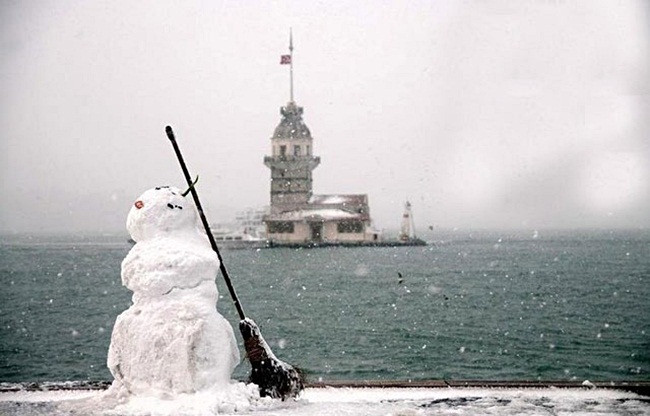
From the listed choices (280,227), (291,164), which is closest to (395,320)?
(291,164)

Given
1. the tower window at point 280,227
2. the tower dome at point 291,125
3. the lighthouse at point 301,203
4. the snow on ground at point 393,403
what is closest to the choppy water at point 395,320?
the snow on ground at point 393,403

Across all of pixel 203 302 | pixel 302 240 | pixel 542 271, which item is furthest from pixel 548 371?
pixel 302 240

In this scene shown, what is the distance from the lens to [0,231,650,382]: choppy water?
22328 mm

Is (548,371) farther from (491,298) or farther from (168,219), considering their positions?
(491,298)

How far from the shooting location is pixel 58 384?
802 cm

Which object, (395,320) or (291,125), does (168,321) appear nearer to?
(395,320)

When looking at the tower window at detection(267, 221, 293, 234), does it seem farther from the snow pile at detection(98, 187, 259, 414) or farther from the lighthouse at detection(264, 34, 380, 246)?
the snow pile at detection(98, 187, 259, 414)

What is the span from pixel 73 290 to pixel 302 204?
142ft

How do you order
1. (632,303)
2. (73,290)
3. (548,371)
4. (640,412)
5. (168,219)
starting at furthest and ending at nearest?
(73,290) < (632,303) < (548,371) < (168,219) < (640,412)

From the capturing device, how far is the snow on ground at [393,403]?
671 cm

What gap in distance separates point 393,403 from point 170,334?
2271 millimetres

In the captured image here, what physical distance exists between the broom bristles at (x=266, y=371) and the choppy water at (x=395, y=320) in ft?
38.2

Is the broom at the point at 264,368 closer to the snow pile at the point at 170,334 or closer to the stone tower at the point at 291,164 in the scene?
the snow pile at the point at 170,334

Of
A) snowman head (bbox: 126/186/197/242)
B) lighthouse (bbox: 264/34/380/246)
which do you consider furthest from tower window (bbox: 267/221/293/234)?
snowman head (bbox: 126/186/197/242)
